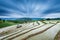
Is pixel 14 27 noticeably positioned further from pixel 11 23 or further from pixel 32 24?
pixel 32 24

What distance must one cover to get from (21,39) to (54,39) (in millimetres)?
574

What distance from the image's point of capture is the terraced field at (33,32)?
195cm

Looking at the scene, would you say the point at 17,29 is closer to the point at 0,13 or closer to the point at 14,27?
the point at 14,27

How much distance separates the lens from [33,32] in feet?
7.63

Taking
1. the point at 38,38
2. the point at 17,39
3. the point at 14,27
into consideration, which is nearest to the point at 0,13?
the point at 14,27

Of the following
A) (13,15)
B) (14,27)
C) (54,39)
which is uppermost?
(13,15)

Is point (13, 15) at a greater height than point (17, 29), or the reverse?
point (13, 15)

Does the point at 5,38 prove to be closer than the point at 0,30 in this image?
Yes

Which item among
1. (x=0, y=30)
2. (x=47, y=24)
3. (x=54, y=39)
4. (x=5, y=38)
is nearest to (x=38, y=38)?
(x=54, y=39)

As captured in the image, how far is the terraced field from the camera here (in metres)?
1.95

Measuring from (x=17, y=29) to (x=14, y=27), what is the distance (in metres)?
0.08

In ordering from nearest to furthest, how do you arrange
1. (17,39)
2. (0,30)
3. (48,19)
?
(17,39) → (0,30) → (48,19)

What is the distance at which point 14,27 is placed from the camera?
2.39 metres

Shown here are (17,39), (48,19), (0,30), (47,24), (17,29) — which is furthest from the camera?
(47,24)
